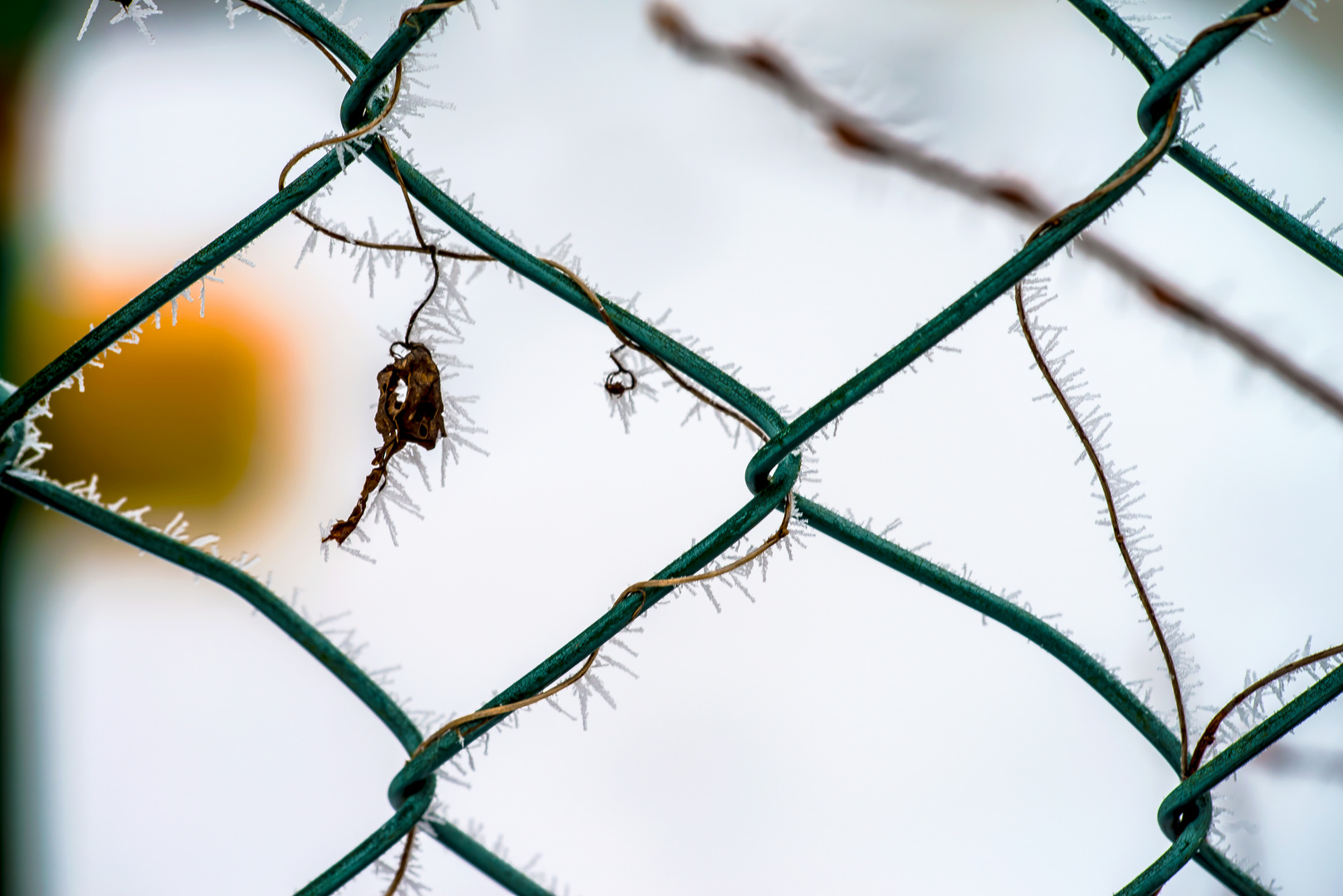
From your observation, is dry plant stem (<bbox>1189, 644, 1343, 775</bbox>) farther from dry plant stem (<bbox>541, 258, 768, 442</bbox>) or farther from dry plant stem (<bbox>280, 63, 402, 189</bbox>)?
dry plant stem (<bbox>280, 63, 402, 189</bbox>)

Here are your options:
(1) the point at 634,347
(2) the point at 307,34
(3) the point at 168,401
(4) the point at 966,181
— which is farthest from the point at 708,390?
(3) the point at 168,401

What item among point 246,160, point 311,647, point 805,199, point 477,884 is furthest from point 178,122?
point 311,647

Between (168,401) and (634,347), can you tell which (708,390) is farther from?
(168,401)

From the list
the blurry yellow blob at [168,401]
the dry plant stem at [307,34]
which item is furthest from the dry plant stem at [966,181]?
the blurry yellow blob at [168,401]

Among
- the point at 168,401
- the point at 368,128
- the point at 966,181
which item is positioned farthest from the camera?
the point at 168,401

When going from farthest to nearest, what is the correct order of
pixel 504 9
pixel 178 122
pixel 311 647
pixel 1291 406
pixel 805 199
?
pixel 178 122 → pixel 504 9 → pixel 805 199 → pixel 1291 406 → pixel 311 647

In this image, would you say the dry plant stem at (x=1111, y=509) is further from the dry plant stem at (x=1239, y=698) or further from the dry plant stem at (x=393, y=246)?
the dry plant stem at (x=393, y=246)

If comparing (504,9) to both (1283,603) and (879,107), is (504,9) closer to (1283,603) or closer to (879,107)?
(879,107)
